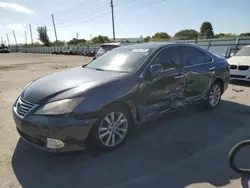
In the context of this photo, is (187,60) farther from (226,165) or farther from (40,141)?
(40,141)

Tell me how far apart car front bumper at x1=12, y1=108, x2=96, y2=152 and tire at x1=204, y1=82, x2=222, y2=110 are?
3.21 m

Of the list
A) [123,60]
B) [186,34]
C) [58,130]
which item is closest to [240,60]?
[123,60]

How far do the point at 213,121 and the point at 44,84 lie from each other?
329cm

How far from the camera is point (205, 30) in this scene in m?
76.9

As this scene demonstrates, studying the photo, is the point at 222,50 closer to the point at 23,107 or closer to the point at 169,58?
the point at 169,58

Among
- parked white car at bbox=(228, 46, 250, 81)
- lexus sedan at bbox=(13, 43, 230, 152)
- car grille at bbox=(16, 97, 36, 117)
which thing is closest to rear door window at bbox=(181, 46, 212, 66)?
lexus sedan at bbox=(13, 43, 230, 152)

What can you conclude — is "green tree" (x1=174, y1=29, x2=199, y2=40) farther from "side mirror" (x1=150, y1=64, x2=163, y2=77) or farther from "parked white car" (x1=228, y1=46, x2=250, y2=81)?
"side mirror" (x1=150, y1=64, x2=163, y2=77)

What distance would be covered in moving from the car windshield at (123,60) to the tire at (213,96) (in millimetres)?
2051

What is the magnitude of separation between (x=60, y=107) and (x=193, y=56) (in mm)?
3076

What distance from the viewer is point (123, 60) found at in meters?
4.34

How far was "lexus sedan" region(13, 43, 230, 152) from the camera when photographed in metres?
3.15

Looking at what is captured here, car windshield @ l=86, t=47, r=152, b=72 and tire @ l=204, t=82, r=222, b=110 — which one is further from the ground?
car windshield @ l=86, t=47, r=152, b=72

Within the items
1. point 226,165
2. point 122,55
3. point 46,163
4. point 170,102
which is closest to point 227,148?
point 226,165

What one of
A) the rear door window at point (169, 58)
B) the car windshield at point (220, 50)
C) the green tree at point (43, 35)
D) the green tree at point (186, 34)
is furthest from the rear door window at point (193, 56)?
the green tree at point (43, 35)
